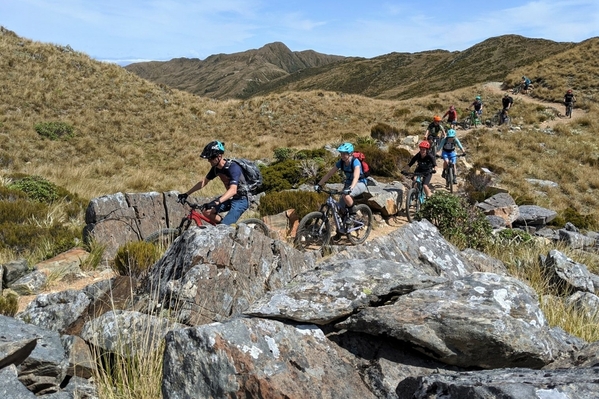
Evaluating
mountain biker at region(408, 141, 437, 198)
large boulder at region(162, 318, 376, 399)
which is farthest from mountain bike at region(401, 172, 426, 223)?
large boulder at region(162, 318, 376, 399)

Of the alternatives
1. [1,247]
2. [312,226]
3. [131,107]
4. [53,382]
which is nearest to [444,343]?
[53,382]

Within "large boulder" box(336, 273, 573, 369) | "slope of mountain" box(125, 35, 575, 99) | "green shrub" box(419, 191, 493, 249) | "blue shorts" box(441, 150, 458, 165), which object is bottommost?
"green shrub" box(419, 191, 493, 249)

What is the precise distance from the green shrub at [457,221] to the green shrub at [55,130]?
21875 mm

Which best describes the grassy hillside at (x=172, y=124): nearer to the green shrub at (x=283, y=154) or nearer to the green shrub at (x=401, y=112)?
the green shrub at (x=401, y=112)

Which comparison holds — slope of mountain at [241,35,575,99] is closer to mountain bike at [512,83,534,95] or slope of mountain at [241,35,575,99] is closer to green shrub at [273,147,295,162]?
mountain bike at [512,83,534,95]

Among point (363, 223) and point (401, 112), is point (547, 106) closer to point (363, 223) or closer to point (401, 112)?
point (401, 112)

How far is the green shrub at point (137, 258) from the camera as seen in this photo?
659 cm

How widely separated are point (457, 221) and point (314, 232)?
163 inches

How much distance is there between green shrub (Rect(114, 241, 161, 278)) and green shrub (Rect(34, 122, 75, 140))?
68.1 feet

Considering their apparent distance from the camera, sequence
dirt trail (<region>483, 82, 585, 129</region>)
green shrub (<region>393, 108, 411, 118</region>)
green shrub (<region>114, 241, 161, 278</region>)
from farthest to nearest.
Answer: green shrub (<region>393, 108, 411, 118</region>) → dirt trail (<region>483, 82, 585, 129</region>) → green shrub (<region>114, 241, 161, 278</region>)

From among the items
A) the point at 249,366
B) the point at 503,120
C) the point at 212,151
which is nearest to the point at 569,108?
the point at 503,120

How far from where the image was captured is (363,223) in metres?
10.1

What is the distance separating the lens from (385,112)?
39219mm

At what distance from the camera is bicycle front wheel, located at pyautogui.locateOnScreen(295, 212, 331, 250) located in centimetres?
905
